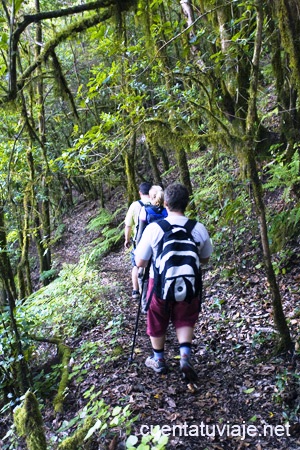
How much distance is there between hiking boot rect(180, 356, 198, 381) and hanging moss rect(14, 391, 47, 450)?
1708 millimetres

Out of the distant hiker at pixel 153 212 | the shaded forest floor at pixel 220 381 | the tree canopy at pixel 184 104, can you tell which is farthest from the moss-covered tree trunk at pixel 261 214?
the distant hiker at pixel 153 212

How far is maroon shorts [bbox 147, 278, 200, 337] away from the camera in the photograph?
3847 millimetres

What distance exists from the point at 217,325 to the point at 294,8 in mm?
4248

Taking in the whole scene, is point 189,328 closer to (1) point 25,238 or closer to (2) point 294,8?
(2) point 294,8

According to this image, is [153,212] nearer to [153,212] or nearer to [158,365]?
[153,212]

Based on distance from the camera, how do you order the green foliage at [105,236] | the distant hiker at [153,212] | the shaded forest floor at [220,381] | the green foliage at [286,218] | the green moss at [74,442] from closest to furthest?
1. the green moss at [74,442]
2. the shaded forest floor at [220,381]
3. the distant hiker at [153,212]
4. the green foliage at [286,218]
5. the green foliage at [105,236]

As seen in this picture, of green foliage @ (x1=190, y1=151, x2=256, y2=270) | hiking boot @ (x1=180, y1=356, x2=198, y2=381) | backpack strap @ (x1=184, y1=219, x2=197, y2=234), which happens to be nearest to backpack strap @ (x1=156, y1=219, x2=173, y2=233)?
backpack strap @ (x1=184, y1=219, x2=197, y2=234)

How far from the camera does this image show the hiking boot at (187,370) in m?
3.76

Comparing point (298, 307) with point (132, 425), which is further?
point (298, 307)

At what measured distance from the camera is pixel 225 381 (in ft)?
12.8

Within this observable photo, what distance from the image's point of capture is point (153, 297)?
387cm

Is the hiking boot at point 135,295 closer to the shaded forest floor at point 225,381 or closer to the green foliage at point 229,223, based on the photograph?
the shaded forest floor at point 225,381

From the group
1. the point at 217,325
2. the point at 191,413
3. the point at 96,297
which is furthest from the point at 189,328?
the point at 96,297

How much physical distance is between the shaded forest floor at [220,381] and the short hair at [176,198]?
1967mm
